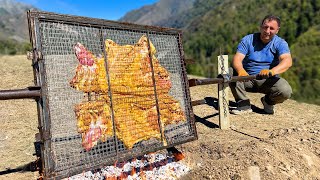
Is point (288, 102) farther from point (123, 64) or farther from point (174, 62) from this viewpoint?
point (123, 64)

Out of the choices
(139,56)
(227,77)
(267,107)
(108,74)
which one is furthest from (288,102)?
(108,74)

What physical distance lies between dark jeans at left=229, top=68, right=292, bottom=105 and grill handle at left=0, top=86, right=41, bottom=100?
4341 millimetres

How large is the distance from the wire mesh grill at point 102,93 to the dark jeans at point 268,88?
2473 millimetres

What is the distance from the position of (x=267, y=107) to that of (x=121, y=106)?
14.4 feet

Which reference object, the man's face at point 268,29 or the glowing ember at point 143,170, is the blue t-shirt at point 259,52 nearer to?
the man's face at point 268,29

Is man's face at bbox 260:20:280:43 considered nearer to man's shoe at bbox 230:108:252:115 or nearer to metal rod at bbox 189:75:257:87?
metal rod at bbox 189:75:257:87

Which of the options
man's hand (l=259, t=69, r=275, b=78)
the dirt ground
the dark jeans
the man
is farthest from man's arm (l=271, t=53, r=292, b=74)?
the dirt ground

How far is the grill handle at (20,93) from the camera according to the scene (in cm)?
331

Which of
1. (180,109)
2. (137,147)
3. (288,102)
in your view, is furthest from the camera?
(288,102)

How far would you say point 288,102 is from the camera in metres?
Answer: 8.98

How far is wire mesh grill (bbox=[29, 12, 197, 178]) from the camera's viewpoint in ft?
12.0

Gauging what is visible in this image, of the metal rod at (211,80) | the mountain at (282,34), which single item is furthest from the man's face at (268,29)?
the mountain at (282,34)

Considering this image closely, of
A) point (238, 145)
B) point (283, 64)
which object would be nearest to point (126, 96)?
point (238, 145)

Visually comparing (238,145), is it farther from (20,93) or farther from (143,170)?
Answer: (20,93)
